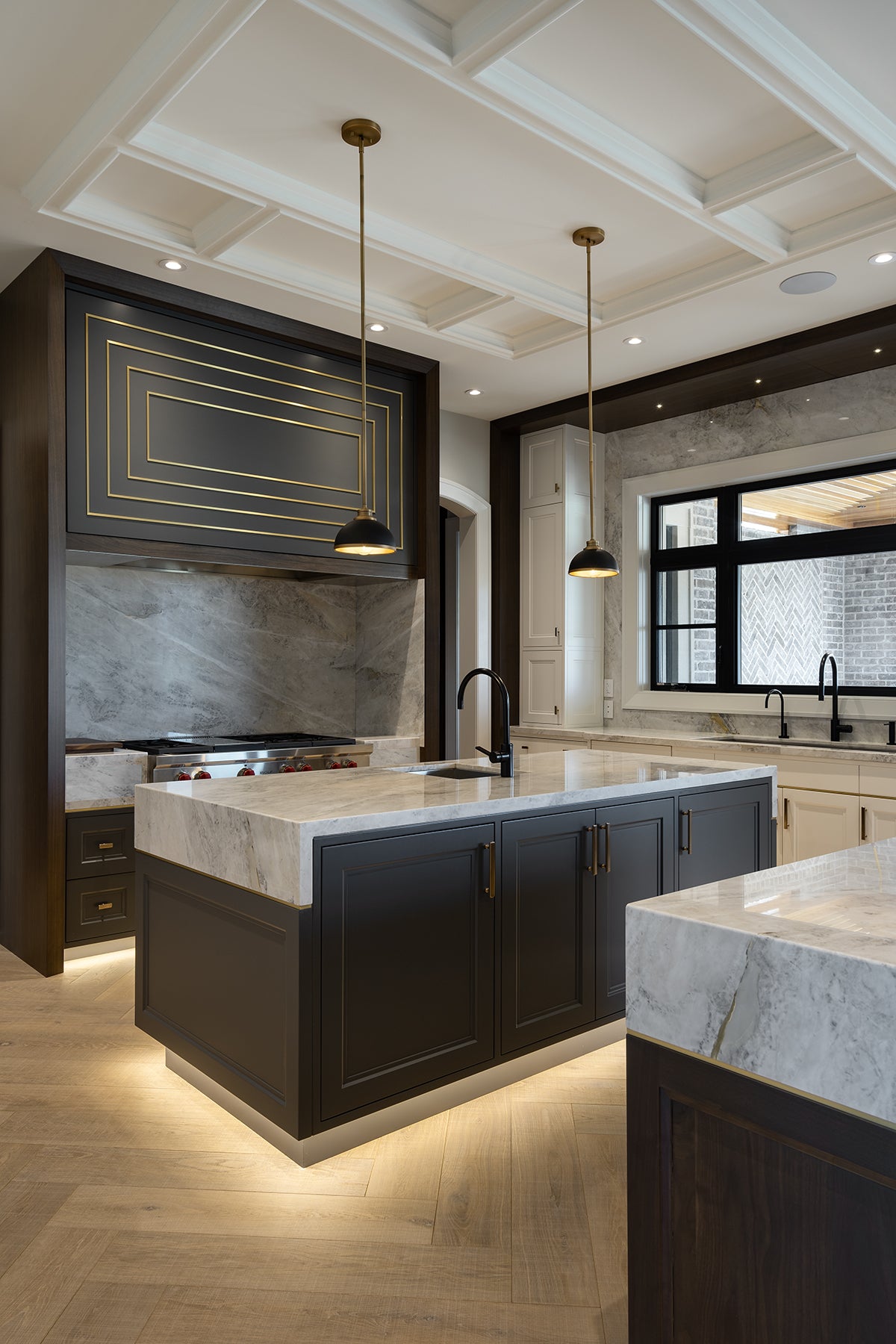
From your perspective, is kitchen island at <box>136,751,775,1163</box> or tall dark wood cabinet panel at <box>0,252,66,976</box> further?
tall dark wood cabinet panel at <box>0,252,66,976</box>

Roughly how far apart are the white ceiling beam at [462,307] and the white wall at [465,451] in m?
1.32

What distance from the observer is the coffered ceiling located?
250 cm

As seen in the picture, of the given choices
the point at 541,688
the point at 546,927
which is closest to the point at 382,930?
the point at 546,927

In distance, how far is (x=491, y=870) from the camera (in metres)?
2.62

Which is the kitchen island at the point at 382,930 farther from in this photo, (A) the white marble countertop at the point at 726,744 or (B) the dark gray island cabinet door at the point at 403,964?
(A) the white marble countertop at the point at 726,744

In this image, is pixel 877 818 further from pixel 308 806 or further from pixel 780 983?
pixel 780 983

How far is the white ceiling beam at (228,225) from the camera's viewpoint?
3.39 m

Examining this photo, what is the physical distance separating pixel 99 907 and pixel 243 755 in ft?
2.94

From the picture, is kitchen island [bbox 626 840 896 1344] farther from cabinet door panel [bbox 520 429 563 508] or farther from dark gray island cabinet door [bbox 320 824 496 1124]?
cabinet door panel [bbox 520 429 563 508]

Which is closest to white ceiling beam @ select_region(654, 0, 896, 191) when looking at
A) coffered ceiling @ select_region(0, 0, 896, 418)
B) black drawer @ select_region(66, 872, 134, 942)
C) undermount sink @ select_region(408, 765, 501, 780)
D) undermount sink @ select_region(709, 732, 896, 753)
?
coffered ceiling @ select_region(0, 0, 896, 418)

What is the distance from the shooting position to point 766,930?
1.23 m

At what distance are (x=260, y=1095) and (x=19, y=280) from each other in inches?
137

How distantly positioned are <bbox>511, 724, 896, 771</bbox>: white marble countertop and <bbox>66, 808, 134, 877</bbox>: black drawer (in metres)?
2.66

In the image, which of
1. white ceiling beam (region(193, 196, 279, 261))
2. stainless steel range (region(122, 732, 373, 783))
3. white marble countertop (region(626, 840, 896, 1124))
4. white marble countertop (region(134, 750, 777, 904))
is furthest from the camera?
stainless steel range (region(122, 732, 373, 783))
